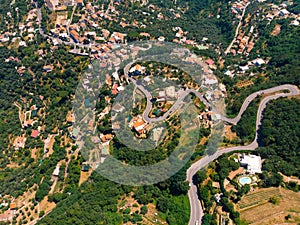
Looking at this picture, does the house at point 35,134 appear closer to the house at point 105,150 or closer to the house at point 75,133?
the house at point 75,133

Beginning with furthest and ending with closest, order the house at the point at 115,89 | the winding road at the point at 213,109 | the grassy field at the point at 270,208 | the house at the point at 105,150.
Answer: the house at the point at 115,89 < the house at the point at 105,150 < the winding road at the point at 213,109 < the grassy field at the point at 270,208

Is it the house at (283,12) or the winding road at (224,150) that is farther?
the house at (283,12)

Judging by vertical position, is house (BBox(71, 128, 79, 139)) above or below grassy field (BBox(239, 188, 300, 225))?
below

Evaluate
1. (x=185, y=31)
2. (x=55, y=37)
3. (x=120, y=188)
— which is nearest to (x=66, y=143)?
(x=120, y=188)

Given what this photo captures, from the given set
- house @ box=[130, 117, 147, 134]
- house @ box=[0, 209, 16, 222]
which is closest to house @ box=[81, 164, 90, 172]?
house @ box=[130, 117, 147, 134]

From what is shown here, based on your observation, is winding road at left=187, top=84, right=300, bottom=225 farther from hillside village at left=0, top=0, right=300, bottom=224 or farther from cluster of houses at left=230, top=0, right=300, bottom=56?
cluster of houses at left=230, top=0, right=300, bottom=56

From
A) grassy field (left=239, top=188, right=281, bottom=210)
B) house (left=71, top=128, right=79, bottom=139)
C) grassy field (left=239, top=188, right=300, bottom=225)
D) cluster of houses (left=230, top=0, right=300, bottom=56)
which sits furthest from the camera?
cluster of houses (left=230, top=0, right=300, bottom=56)

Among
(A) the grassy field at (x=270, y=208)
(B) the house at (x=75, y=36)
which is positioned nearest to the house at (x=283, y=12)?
(B) the house at (x=75, y=36)
